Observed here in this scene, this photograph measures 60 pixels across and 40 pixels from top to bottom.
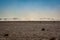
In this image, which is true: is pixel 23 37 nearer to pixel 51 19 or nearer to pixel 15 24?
pixel 15 24

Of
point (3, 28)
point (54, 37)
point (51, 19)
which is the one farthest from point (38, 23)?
point (3, 28)

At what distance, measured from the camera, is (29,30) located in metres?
1.79

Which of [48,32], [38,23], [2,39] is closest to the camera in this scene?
[2,39]

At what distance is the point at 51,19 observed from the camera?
1.93 metres

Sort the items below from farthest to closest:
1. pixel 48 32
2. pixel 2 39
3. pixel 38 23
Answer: pixel 38 23 → pixel 48 32 → pixel 2 39

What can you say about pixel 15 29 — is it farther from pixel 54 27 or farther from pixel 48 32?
pixel 54 27

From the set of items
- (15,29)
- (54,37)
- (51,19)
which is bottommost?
(54,37)

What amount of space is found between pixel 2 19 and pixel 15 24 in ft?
0.96

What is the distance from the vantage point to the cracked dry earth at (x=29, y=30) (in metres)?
1.65

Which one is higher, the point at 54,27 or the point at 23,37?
the point at 54,27

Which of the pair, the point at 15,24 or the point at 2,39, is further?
the point at 15,24

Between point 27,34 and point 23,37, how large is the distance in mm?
101

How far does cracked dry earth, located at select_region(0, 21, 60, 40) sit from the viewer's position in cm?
165

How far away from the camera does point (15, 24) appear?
1.90m
